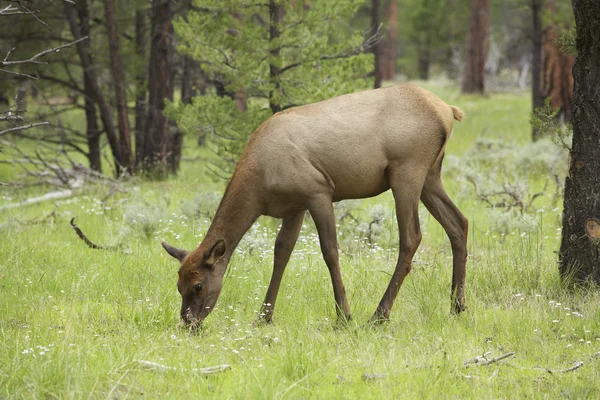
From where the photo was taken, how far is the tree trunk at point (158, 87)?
570 inches

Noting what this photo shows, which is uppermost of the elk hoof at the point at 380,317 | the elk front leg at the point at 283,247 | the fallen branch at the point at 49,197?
the elk front leg at the point at 283,247

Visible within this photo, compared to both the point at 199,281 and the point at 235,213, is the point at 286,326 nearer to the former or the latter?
the point at 199,281

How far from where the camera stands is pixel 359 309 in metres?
6.50

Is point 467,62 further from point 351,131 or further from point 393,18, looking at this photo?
point 351,131

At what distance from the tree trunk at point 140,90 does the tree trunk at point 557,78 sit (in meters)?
8.85

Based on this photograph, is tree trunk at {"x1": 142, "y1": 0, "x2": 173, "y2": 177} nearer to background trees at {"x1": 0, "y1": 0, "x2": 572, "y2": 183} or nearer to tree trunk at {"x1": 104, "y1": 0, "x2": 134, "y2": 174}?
background trees at {"x1": 0, "y1": 0, "x2": 572, "y2": 183}

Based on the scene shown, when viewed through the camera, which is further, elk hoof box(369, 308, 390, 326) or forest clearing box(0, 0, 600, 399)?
elk hoof box(369, 308, 390, 326)

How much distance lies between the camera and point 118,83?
1483 centimetres

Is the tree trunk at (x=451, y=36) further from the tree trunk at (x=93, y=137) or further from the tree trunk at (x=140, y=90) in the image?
the tree trunk at (x=93, y=137)

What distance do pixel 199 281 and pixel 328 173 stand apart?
126cm

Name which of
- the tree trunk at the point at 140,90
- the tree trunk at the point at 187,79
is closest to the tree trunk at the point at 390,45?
the tree trunk at the point at 140,90

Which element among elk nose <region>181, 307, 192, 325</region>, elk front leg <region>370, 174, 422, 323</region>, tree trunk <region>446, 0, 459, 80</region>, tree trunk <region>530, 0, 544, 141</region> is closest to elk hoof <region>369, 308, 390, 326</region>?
elk front leg <region>370, 174, 422, 323</region>

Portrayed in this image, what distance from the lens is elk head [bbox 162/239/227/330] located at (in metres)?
6.04

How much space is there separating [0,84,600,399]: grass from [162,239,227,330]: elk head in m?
0.16
